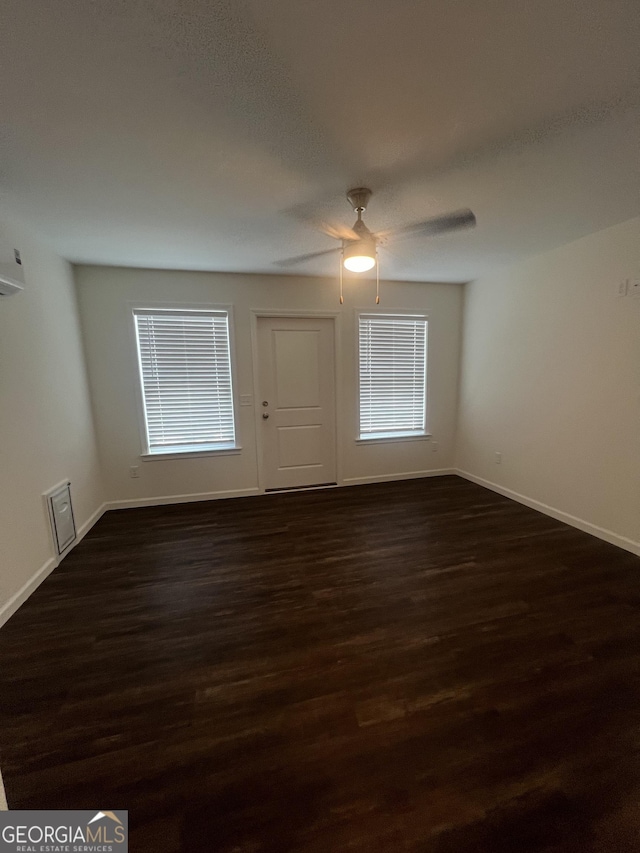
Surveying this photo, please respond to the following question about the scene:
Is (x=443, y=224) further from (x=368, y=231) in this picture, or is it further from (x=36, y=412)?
(x=36, y=412)

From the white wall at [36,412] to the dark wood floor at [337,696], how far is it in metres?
0.35

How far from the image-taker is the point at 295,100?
1369 millimetres

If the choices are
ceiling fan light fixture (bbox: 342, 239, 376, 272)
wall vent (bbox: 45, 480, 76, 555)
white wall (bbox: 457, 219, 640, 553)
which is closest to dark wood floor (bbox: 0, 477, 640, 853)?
wall vent (bbox: 45, 480, 76, 555)

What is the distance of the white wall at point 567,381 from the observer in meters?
2.63

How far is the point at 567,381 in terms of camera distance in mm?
3059

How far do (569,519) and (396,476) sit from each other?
6.19 feet

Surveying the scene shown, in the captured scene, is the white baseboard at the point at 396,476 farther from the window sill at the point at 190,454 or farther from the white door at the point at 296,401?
the window sill at the point at 190,454

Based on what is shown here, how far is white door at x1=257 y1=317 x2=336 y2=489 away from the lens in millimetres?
3908

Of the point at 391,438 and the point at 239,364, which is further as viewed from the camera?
the point at 391,438

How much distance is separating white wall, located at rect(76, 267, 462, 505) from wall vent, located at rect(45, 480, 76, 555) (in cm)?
86

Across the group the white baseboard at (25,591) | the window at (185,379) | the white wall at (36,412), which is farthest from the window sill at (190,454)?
the white baseboard at (25,591)

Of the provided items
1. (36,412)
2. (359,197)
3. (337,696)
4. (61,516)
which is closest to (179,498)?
(61,516)

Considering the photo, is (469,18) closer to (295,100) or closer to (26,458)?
(295,100)

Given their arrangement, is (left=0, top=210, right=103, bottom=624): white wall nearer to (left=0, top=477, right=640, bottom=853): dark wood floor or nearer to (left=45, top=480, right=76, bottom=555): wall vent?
(left=45, top=480, right=76, bottom=555): wall vent
